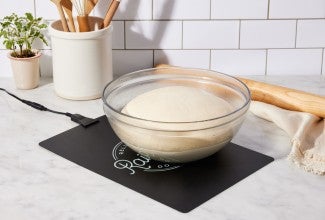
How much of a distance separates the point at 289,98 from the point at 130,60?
1.47 ft

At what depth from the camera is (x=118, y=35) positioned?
1.53 meters

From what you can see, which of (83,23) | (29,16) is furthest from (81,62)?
(29,16)

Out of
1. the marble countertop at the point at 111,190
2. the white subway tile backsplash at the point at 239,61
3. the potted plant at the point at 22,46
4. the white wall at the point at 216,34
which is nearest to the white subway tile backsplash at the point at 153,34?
the white wall at the point at 216,34

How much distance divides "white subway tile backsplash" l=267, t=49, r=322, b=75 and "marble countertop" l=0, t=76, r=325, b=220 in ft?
1.09

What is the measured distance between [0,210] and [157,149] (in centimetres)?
28

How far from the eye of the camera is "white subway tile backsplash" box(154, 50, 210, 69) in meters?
1.55

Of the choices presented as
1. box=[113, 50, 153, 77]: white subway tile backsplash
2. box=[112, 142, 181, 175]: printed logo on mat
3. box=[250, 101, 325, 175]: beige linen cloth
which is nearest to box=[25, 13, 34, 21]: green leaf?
box=[113, 50, 153, 77]: white subway tile backsplash

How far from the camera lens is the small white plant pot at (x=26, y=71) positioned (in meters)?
1.42

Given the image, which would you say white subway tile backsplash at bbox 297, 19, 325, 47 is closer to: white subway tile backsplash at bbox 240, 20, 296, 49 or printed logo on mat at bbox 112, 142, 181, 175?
white subway tile backsplash at bbox 240, 20, 296, 49

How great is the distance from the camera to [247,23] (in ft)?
4.98

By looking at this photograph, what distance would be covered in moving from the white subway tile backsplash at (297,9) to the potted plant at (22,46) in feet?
1.88

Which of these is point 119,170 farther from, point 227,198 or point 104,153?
point 227,198

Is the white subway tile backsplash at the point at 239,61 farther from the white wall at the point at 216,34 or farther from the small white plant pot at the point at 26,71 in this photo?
the small white plant pot at the point at 26,71

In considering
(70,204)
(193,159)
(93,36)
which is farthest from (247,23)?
(70,204)
